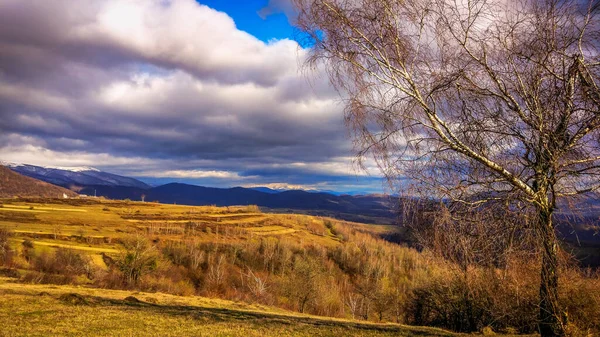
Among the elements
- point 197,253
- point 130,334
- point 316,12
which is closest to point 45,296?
point 130,334

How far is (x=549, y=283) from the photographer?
27.4 ft

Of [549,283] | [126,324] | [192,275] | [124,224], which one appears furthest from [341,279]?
[549,283]

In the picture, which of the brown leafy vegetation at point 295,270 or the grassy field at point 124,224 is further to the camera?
the grassy field at point 124,224

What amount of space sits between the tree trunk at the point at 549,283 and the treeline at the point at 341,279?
25 centimetres

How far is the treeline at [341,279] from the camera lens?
8.95m

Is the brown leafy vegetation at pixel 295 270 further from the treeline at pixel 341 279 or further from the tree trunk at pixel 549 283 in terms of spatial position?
the tree trunk at pixel 549 283

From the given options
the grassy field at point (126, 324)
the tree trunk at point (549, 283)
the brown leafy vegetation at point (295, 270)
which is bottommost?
the brown leafy vegetation at point (295, 270)

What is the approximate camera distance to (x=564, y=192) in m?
8.21

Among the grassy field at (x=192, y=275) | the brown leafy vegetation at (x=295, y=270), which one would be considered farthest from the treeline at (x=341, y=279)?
the grassy field at (x=192, y=275)

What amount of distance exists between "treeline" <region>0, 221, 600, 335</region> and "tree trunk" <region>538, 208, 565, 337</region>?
252 mm

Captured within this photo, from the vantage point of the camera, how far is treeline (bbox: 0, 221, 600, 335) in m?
8.95

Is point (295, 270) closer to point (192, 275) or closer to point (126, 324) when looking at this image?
point (192, 275)

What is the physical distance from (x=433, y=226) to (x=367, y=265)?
340 feet

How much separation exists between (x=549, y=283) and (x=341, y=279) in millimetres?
103642
